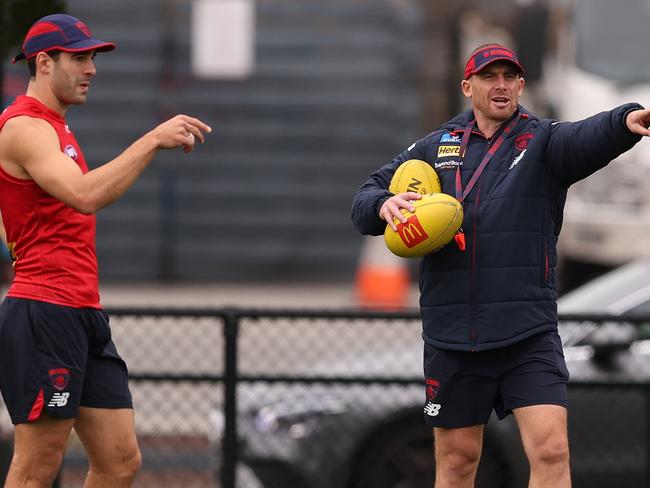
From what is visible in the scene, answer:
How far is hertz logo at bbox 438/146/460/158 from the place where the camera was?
5807mm

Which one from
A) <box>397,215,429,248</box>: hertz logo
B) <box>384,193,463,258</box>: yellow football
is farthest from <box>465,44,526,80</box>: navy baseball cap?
<box>397,215,429,248</box>: hertz logo

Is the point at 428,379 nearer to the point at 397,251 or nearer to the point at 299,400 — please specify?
the point at 397,251

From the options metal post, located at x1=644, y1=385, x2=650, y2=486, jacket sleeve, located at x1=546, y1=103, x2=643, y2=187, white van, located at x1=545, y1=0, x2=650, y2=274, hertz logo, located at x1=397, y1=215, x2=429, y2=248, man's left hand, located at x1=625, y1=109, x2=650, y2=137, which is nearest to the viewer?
man's left hand, located at x1=625, y1=109, x2=650, y2=137

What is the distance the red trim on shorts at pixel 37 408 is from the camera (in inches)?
220

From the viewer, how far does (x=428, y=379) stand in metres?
5.89

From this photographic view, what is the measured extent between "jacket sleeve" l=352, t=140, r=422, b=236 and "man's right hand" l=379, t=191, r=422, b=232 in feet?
0.43

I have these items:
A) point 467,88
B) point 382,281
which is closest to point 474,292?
point 467,88

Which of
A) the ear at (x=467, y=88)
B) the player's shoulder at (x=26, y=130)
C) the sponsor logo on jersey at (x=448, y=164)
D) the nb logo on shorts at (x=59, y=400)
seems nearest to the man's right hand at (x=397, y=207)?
the sponsor logo on jersey at (x=448, y=164)

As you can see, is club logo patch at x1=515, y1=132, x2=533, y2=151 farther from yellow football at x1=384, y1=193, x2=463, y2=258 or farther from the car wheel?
the car wheel

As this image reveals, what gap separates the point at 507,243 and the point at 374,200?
1.75 ft

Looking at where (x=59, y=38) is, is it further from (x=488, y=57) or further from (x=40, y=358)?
(x=488, y=57)

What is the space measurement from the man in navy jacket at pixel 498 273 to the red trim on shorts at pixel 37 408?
53.9 inches

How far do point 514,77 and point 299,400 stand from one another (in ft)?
9.56

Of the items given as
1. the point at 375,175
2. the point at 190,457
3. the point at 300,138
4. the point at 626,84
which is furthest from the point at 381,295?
the point at 375,175
